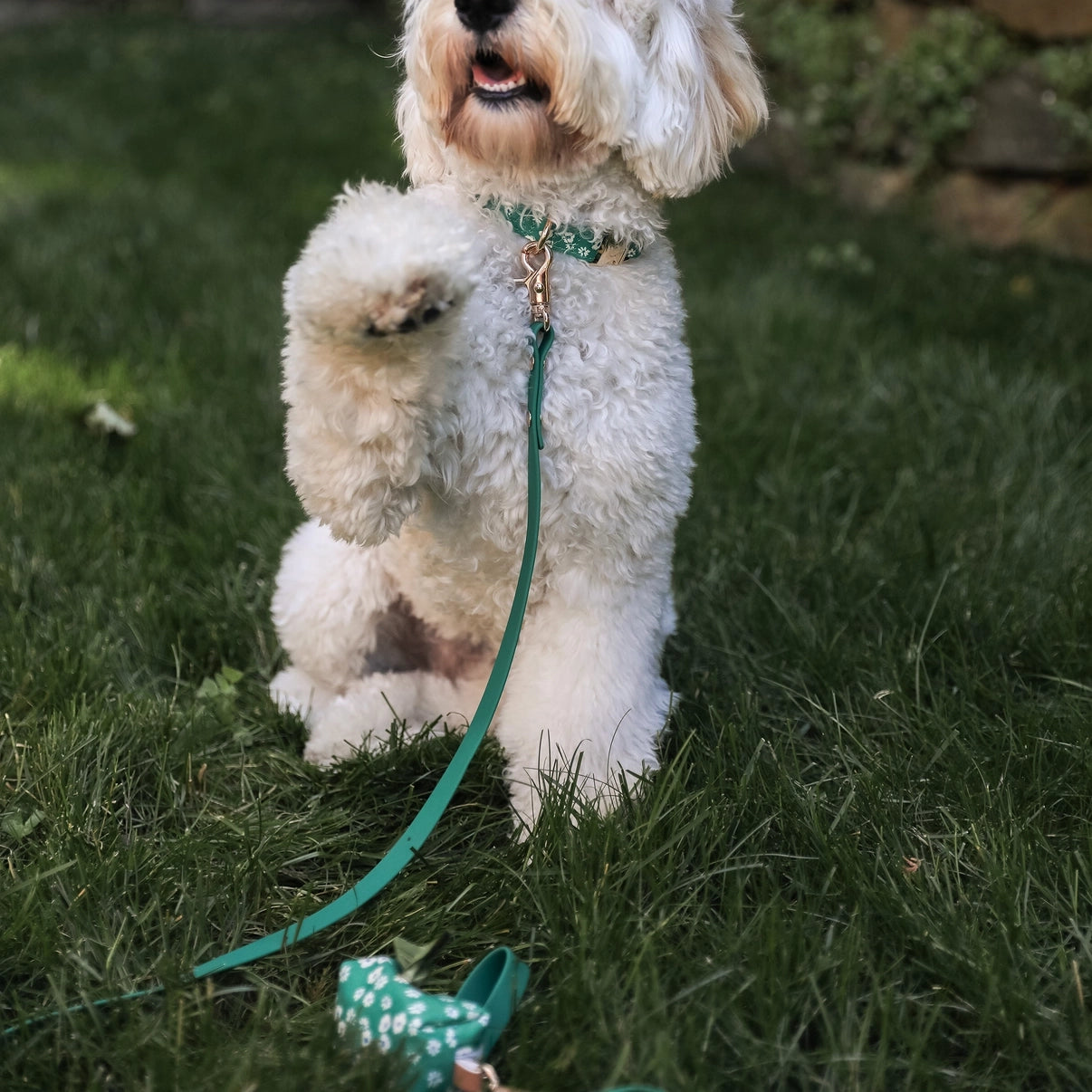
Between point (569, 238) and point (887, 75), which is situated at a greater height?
point (569, 238)

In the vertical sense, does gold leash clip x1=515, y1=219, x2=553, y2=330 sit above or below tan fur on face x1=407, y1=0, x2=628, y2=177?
below

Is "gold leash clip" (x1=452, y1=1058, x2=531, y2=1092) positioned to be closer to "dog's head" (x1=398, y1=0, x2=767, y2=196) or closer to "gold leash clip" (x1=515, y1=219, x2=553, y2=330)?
"gold leash clip" (x1=515, y1=219, x2=553, y2=330)

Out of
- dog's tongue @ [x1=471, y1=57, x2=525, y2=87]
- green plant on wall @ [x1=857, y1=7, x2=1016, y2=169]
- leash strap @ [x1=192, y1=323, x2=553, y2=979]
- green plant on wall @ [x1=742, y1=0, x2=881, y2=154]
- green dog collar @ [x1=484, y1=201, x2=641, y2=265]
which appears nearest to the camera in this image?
leash strap @ [x1=192, y1=323, x2=553, y2=979]

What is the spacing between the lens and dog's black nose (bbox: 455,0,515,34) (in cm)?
184

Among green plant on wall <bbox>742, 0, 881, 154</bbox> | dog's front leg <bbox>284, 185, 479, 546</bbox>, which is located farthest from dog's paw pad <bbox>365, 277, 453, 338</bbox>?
green plant on wall <bbox>742, 0, 881, 154</bbox>

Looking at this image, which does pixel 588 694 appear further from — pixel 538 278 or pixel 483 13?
pixel 483 13

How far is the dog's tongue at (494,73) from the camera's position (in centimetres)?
190

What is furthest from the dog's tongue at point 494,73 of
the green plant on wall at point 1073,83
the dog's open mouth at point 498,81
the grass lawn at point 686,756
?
the green plant on wall at point 1073,83

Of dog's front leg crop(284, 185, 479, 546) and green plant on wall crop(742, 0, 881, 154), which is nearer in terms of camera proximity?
dog's front leg crop(284, 185, 479, 546)

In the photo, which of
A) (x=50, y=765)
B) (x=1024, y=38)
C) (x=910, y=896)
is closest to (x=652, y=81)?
(x=910, y=896)

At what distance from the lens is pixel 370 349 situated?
5.43 feet

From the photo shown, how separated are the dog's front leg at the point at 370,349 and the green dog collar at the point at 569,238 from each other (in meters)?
0.17

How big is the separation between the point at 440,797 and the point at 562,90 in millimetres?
1176

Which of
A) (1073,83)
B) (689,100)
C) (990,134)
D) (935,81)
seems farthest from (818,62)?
(689,100)
